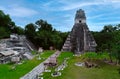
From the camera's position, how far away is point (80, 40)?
73.6 meters

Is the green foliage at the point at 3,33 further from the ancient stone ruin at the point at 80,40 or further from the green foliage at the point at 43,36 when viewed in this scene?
the ancient stone ruin at the point at 80,40

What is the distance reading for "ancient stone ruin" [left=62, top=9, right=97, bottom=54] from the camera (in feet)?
238

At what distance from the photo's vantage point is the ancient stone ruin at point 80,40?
238 feet

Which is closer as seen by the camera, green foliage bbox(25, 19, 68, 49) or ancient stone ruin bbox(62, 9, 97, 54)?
ancient stone ruin bbox(62, 9, 97, 54)

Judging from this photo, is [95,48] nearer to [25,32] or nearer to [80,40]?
[80,40]

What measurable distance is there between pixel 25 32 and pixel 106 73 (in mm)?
55735

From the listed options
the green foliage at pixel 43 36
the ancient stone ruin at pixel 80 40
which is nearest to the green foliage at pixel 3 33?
the green foliage at pixel 43 36

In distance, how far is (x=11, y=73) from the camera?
36.3 metres

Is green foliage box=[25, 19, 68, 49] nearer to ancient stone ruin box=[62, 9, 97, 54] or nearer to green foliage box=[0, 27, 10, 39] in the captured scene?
green foliage box=[0, 27, 10, 39]

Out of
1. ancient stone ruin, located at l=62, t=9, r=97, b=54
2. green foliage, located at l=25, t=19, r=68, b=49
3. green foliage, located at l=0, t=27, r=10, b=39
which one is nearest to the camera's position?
ancient stone ruin, located at l=62, t=9, r=97, b=54

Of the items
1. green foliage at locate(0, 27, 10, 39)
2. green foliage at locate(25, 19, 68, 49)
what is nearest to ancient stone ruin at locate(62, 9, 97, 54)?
green foliage at locate(25, 19, 68, 49)

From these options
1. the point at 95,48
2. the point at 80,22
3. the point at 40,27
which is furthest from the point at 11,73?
the point at 40,27

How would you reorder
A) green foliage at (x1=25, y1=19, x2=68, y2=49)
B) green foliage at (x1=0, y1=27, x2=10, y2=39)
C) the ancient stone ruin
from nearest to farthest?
the ancient stone ruin
green foliage at (x1=0, y1=27, x2=10, y2=39)
green foliage at (x1=25, y1=19, x2=68, y2=49)

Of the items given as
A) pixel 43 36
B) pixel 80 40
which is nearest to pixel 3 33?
pixel 43 36
